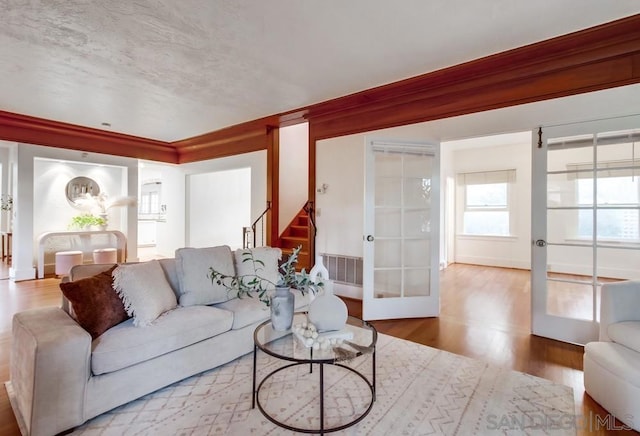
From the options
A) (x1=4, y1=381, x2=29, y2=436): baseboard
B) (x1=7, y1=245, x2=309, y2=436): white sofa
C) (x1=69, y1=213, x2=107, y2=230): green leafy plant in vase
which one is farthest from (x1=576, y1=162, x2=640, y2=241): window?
(x1=69, y1=213, x2=107, y2=230): green leafy plant in vase

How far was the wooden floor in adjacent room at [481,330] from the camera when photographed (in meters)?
2.26

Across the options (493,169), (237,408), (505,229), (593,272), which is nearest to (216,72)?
(237,408)

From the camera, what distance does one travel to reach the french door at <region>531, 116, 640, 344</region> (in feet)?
8.70

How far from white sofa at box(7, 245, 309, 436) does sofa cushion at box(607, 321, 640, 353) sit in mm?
2627

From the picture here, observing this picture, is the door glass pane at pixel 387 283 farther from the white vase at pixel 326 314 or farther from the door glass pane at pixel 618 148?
the door glass pane at pixel 618 148

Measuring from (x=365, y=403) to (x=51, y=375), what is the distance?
69.1 inches

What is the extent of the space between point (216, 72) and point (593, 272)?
410 cm

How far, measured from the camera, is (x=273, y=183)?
Answer: 512 cm

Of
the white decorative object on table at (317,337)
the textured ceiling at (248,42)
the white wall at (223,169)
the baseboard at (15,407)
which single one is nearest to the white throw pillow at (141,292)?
the baseboard at (15,407)

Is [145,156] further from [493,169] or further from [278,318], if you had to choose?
[493,169]

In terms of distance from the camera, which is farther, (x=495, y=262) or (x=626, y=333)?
(x=495, y=262)

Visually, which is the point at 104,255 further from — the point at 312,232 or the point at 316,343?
the point at 316,343

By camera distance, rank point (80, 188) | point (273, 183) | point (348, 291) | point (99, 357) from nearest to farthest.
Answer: point (99, 357)
point (348, 291)
point (273, 183)
point (80, 188)

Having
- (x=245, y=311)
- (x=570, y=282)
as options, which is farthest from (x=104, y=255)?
(x=570, y=282)
